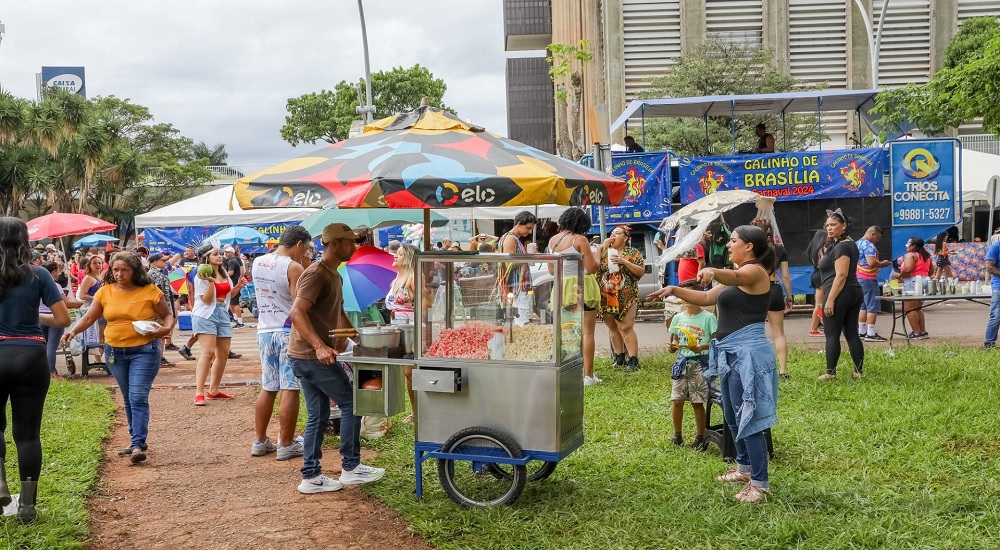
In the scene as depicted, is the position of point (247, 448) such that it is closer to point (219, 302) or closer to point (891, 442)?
point (219, 302)

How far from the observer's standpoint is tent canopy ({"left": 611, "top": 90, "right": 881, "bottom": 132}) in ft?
58.3

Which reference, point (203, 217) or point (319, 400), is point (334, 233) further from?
point (203, 217)

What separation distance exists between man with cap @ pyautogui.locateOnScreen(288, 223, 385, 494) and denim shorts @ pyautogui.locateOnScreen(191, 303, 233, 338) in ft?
11.8

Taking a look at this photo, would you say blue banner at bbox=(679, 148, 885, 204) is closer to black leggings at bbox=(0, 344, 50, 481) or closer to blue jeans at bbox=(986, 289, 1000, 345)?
blue jeans at bbox=(986, 289, 1000, 345)

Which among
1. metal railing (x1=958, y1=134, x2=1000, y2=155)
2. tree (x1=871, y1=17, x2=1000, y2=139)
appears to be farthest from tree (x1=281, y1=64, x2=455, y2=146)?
tree (x1=871, y1=17, x2=1000, y2=139)

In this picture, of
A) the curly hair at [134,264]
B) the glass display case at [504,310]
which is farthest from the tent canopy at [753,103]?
the glass display case at [504,310]

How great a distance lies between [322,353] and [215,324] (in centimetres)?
410

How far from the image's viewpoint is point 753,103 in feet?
61.0

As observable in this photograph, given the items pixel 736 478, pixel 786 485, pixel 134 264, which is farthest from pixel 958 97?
pixel 134 264

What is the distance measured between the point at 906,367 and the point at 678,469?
4.82 m

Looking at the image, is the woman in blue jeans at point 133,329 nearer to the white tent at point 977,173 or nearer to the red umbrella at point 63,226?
the red umbrella at point 63,226

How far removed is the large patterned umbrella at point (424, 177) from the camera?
16.7 ft

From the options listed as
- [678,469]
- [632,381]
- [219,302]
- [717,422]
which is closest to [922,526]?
[678,469]

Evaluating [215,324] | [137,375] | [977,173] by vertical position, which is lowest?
[137,375]
